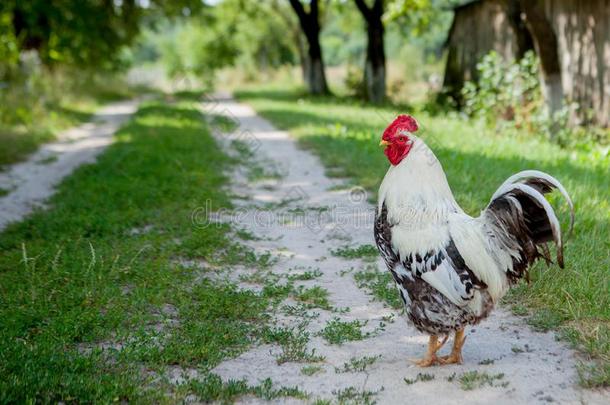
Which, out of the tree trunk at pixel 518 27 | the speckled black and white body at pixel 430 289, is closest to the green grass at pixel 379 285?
the speckled black and white body at pixel 430 289

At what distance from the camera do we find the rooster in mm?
3584

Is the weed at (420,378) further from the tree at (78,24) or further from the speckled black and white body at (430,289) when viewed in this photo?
the tree at (78,24)

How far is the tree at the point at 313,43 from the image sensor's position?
76.4 feet

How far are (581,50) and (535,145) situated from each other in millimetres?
3020

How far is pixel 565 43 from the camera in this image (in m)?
12.4

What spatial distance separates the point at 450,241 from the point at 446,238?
30 millimetres

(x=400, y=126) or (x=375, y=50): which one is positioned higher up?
(x=375, y=50)

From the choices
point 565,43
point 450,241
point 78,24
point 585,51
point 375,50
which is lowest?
point 450,241

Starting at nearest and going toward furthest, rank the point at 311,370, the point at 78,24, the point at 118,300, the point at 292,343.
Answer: the point at 311,370 < the point at 292,343 < the point at 118,300 < the point at 78,24

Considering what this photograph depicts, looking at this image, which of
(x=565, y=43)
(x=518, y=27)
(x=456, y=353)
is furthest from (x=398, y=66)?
(x=456, y=353)

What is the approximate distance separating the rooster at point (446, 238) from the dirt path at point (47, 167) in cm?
530

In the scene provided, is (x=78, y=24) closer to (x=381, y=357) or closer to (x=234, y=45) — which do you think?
(x=381, y=357)

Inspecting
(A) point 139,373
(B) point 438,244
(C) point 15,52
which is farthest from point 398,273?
(C) point 15,52

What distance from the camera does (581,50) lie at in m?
12.0
